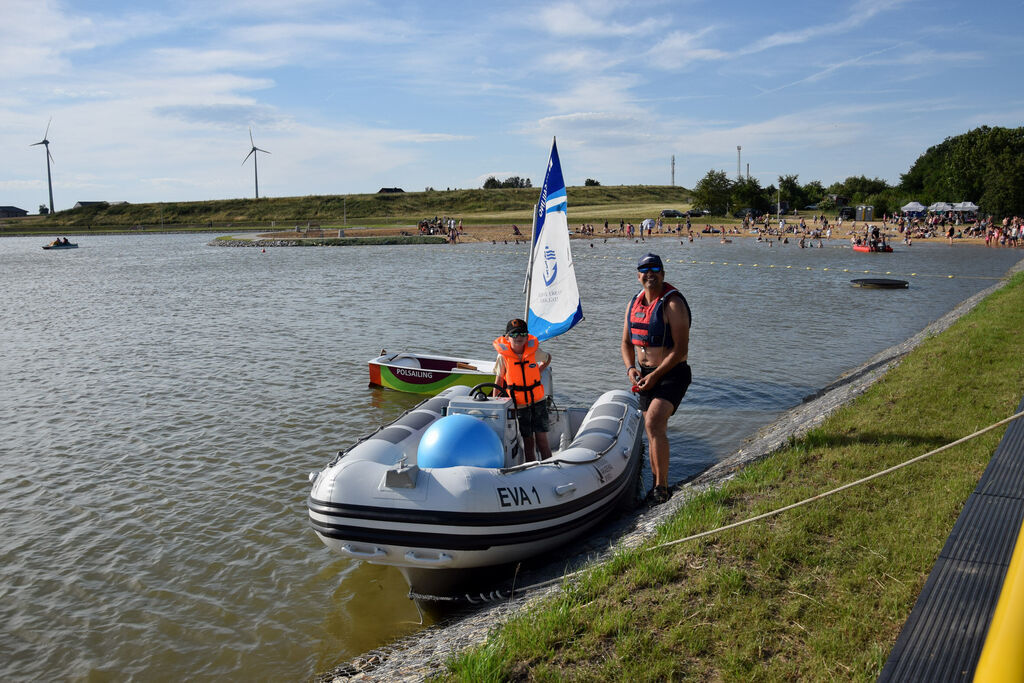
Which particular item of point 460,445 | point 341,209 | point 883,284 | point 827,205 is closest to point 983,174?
point 827,205

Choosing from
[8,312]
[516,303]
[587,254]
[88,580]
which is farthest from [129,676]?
[587,254]

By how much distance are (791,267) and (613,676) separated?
38513 mm

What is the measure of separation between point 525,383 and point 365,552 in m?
2.66

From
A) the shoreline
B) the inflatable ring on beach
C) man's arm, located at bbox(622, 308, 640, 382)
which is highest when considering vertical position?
man's arm, located at bbox(622, 308, 640, 382)

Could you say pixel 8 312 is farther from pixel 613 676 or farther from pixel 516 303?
pixel 613 676

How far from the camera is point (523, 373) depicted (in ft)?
25.4

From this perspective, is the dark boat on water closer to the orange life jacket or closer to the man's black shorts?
the orange life jacket

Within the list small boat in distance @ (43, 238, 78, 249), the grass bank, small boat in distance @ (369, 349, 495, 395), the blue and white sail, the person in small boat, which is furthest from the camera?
small boat in distance @ (43, 238, 78, 249)

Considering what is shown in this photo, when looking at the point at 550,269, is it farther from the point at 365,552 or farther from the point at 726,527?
the point at 726,527

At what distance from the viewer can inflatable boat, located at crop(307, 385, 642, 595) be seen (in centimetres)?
585

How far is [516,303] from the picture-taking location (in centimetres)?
2603

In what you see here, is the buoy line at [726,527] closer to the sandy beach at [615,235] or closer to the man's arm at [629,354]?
the man's arm at [629,354]

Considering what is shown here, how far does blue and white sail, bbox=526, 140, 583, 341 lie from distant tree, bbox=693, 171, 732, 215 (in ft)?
266

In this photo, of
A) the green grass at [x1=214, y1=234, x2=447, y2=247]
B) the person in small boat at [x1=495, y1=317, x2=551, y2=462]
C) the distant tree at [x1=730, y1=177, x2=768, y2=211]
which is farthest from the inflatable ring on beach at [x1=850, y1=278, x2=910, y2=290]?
the distant tree at [x1=730, y1=177, x2=768, y2=211]
